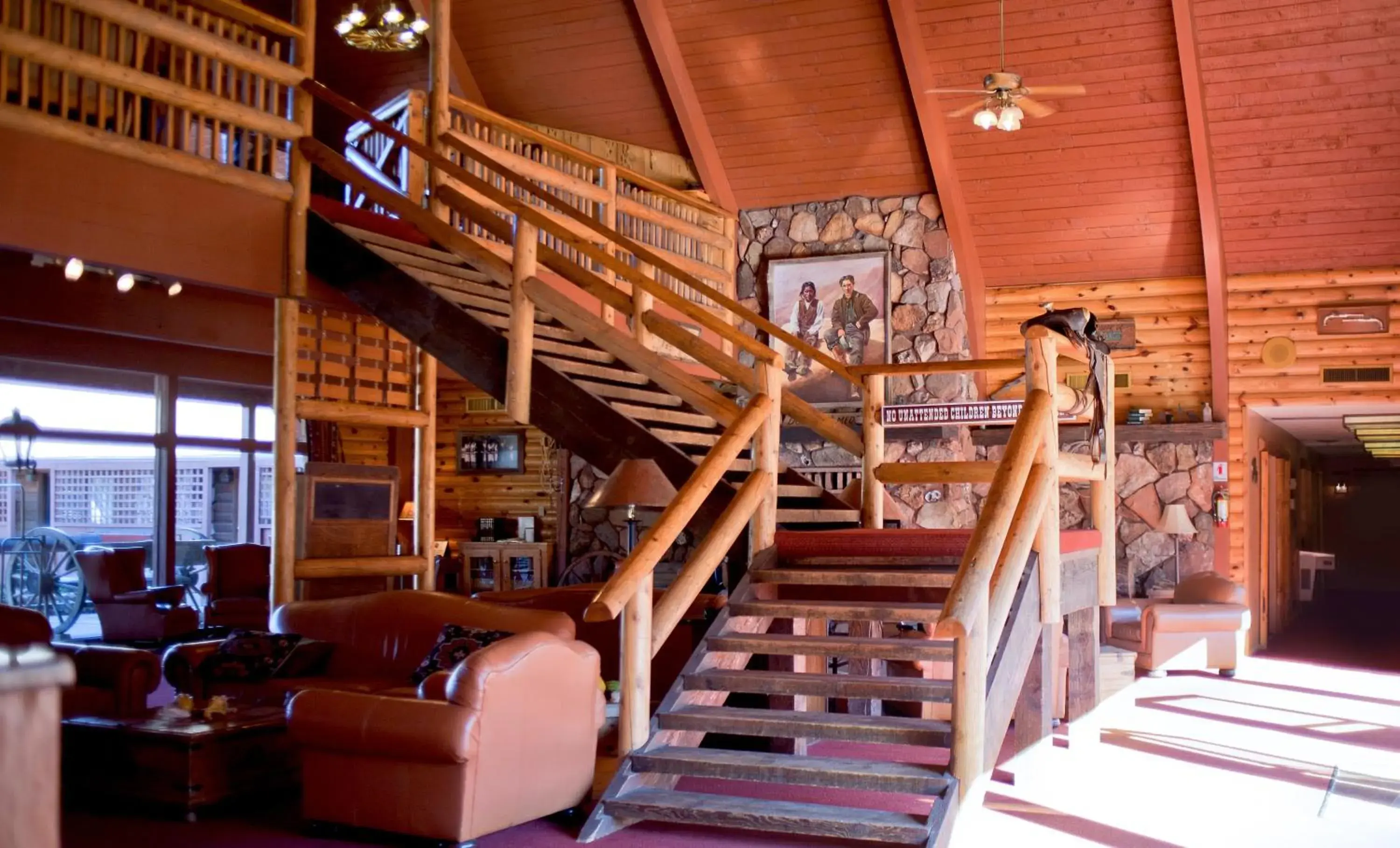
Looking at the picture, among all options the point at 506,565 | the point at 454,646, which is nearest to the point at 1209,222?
the point at 454,646

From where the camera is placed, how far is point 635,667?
5.22m

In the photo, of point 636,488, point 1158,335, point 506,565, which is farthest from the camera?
point 506,565

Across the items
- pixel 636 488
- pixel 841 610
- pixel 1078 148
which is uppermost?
pixel 1078 148

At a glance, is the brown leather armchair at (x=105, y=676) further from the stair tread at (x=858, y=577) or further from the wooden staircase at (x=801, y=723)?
the stair tread at (x=858, y=577)

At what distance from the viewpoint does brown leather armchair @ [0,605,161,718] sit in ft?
20.7

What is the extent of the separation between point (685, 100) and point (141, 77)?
522 cm

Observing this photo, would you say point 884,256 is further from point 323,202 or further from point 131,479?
point 131,479

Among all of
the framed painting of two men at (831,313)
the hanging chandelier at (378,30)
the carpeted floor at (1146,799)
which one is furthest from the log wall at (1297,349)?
the hanging chandelier at (378,30)

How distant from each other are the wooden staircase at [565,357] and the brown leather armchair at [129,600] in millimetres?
3902

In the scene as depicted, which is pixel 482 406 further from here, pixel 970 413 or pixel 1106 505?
pixel 1106 505

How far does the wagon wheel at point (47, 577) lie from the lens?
12.1 metres

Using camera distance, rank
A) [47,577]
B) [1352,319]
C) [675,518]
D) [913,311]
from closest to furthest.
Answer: [675,518] → [1352,319] → [913,311] → [47,577]

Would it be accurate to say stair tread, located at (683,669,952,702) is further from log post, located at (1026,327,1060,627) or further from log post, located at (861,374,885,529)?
log post, located at (861,374,885,529)

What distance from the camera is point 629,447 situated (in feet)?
23.9
